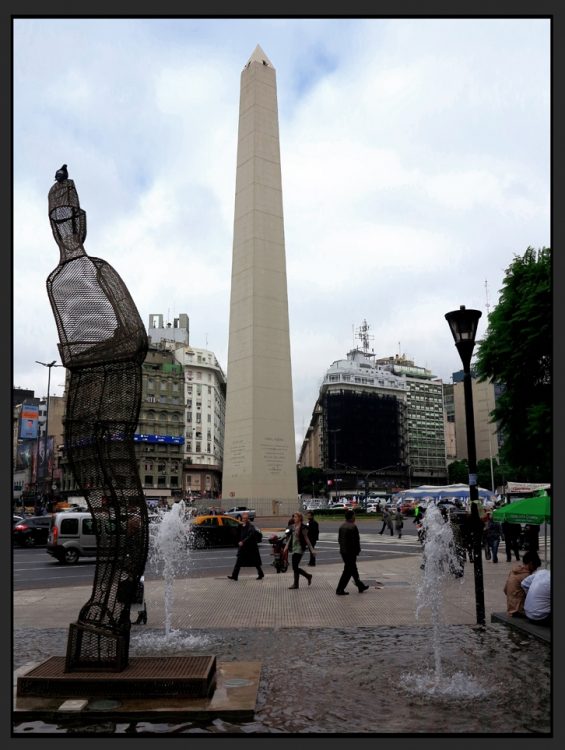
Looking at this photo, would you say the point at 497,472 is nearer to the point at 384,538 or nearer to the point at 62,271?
the point at 384,538

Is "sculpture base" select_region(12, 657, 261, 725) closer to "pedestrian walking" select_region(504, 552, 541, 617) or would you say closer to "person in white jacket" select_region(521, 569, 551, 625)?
"person in white jacket" select_region(521, 569, 551, 625)

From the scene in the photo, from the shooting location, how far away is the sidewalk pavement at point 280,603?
1035 centimetres

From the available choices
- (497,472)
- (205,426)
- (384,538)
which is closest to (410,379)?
(497,472)

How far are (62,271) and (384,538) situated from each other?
1088 inches

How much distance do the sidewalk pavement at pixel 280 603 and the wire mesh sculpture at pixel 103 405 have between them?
364 cm

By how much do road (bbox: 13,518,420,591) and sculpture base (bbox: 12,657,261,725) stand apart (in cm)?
1023

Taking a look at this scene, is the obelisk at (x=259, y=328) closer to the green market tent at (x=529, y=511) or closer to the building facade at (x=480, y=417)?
the green market tent at (x=529, y=511)

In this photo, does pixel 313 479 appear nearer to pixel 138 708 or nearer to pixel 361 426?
pixel 361 426

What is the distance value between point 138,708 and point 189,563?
1624 cm

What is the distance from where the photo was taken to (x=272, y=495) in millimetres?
45750

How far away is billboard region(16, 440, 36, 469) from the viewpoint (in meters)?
90.5

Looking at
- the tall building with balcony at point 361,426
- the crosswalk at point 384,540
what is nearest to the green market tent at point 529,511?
the crosswalk at point 384,540

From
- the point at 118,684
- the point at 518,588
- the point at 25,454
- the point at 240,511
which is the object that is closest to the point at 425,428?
the point at 25,454

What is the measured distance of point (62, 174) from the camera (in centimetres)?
721
